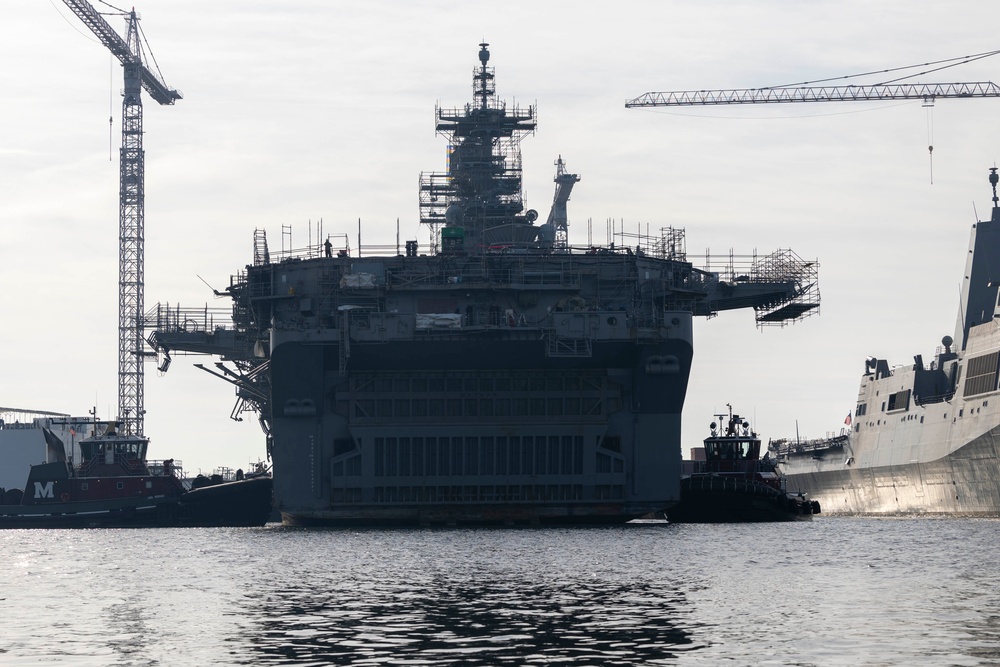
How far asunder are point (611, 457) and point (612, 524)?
12.2ft

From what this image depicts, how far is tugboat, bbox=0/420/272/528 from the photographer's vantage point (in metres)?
77.2

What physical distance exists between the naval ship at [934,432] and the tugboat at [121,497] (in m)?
35.3

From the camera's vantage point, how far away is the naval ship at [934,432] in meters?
75.9

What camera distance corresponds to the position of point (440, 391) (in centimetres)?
6456

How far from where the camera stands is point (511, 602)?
33000 mm

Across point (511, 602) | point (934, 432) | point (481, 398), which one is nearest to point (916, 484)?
point (934, 432)

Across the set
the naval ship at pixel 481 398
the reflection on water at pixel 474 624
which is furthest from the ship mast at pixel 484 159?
the reflection on water at pixel 474 624

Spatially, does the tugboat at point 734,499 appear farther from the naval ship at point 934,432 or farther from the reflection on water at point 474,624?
the reflection on water at point 474,624

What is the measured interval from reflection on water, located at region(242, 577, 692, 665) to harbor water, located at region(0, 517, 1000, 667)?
2.5 inches

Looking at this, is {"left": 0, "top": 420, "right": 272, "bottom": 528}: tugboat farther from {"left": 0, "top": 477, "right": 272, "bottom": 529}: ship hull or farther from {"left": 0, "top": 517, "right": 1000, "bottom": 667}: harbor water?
{"left": 0, "top": 517, "right": 1000, "bottom": 667}: harbor water

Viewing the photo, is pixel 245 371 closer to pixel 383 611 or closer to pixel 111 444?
pixel 111 444

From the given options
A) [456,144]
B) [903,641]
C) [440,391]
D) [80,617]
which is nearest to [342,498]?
[440,391]

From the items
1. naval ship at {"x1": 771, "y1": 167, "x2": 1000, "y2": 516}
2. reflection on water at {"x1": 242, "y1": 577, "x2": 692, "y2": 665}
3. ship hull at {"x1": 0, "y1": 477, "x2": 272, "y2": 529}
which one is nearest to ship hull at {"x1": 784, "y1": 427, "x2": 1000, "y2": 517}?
naval ship at {"x1": 771, "y1": 167, "x2": 1000, "y2": 516}

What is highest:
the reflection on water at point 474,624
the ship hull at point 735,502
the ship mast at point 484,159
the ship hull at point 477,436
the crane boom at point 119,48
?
the crane boom at point 119,48
